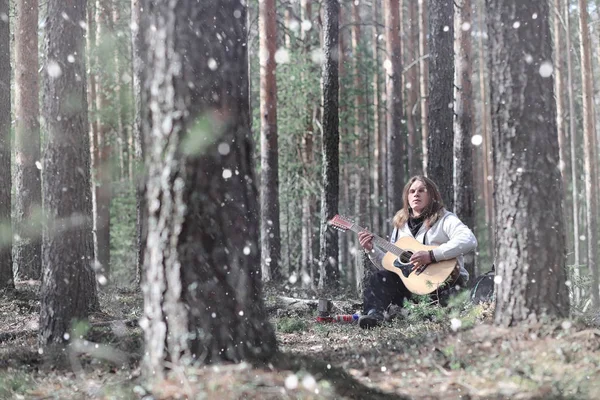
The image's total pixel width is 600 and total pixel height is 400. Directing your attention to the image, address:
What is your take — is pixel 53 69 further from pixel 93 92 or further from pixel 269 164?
pixel 93 92

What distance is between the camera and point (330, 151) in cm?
1245

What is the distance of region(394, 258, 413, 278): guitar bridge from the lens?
724 centimetres

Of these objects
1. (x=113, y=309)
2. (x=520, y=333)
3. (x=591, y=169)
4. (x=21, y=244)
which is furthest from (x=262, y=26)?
(x=591, y=169)

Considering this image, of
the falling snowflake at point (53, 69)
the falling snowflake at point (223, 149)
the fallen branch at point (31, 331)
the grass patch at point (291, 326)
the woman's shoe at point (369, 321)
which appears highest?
the falling snowflake at point (53, 69)

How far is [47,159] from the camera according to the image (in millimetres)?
6730

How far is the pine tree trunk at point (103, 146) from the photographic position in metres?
17.4

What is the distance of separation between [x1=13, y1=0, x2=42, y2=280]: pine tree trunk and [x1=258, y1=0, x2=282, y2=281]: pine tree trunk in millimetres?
4211

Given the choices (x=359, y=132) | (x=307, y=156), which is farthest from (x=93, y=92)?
(x=359, y=132)

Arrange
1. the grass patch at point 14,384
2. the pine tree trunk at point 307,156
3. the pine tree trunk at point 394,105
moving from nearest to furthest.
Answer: the grass patch at point 14,384
the pine tree trunk at point 394,105
the pine tree trunk at point 307,156

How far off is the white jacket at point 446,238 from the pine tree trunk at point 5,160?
218 inches

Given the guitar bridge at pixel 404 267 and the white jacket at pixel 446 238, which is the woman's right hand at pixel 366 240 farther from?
the guitar bridge at pixel 404 267

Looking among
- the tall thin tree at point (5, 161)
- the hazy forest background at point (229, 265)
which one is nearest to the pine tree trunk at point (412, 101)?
the tall thin tree at point (5, 161)

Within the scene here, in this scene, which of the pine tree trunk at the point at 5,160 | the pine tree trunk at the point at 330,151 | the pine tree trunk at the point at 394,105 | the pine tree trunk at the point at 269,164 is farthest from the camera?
the pine tree trunk at the point at 394,105

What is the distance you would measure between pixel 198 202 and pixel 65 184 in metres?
2.97
